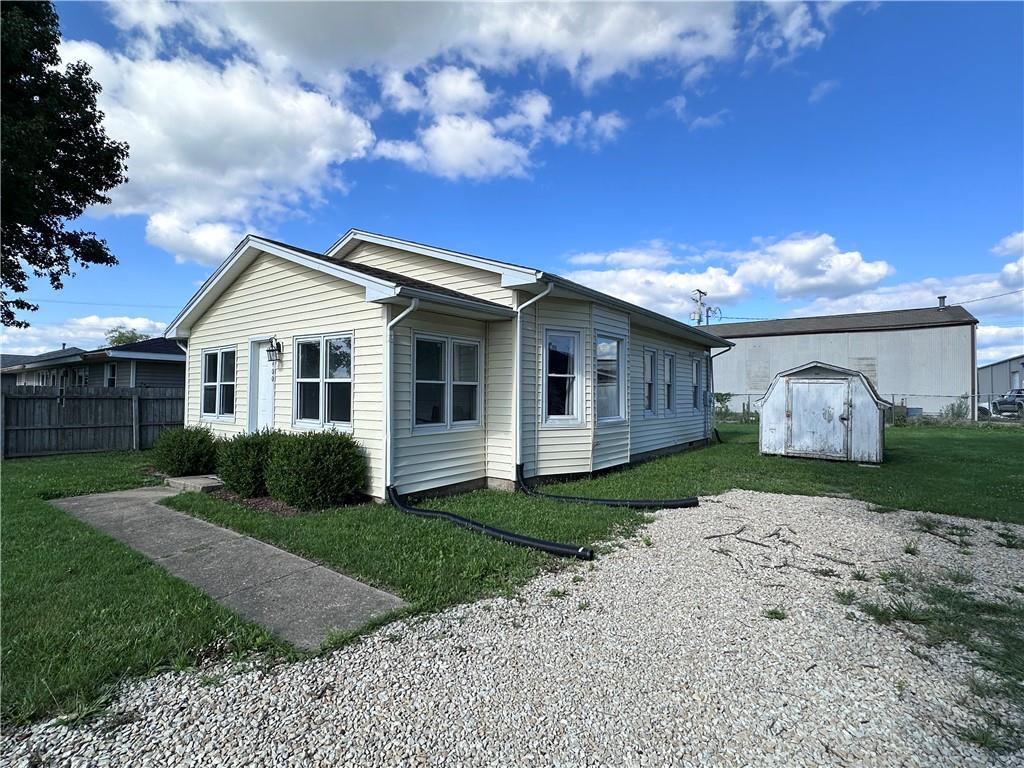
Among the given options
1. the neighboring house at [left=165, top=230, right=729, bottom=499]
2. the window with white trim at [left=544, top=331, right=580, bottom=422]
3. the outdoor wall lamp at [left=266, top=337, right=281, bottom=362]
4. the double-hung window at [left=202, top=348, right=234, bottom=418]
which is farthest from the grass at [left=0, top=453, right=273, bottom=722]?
the window with white trim at [left=544, top=331, right=580, bottom=422]

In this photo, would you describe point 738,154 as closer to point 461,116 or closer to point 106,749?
point 461,116

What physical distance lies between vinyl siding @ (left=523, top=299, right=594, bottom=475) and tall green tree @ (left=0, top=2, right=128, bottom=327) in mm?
11536

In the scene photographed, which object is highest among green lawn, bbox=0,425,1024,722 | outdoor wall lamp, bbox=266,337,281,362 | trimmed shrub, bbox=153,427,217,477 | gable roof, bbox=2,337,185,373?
gable roof, bbox=2,337,185,373

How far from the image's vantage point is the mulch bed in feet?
21.5

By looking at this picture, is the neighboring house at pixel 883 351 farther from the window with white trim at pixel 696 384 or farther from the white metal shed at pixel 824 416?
the white metal shed at pixel 824 416

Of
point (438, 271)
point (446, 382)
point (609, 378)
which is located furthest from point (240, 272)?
point (609, 378)

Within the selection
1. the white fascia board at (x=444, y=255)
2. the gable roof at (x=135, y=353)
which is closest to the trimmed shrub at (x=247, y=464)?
the white fascia board at (x=444, y=255)

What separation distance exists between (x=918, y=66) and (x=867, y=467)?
7.89 metres

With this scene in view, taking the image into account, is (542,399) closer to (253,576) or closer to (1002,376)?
(253,576)

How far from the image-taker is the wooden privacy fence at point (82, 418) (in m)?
11.6

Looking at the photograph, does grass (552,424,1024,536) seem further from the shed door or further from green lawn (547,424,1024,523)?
the shed door

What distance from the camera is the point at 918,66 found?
366 inches

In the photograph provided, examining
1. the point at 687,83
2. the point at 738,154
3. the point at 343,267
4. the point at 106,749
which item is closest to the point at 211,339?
the point at 343,267

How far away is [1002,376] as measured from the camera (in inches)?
1719
